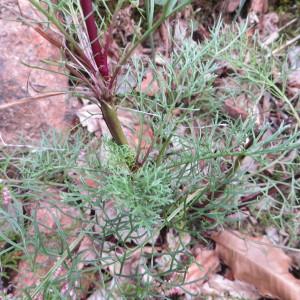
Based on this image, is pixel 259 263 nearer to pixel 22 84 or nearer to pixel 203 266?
pixel 203 266

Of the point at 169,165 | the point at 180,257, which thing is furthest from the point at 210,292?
the point at 169,165

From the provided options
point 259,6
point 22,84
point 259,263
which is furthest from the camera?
point 259,6

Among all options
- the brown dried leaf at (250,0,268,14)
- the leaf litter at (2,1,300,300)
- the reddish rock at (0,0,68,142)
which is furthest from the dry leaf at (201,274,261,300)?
the brown dried leaf at (250,0,268,14)

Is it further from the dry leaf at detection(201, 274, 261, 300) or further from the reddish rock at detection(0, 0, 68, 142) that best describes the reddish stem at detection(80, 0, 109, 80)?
the dry leaf at detection(201, 274, 261, 300)

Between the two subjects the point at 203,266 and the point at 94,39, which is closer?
the point at 94,39

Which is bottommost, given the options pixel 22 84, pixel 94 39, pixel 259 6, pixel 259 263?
pixel 259 263

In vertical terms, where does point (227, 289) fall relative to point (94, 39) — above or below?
below

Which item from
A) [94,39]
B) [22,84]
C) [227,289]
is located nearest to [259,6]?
[22,84]
